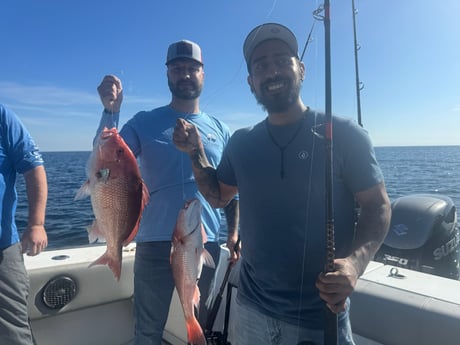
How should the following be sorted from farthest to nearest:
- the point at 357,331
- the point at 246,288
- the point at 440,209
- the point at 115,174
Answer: the point at 440,209
the point at 357,331
the point at 246,288
the point at 115,174

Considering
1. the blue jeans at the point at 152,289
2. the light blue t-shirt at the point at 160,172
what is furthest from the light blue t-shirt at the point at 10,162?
the blue jeans at the point at 152,289

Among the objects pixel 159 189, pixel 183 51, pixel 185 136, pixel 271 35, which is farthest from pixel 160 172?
pixel 271 35

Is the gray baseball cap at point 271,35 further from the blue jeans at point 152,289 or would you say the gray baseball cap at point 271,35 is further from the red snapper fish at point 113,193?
the blue jeans at point 152,289

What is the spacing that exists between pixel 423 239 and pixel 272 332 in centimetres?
278

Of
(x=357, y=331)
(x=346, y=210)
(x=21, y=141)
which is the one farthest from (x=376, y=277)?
(x=21, y=141)

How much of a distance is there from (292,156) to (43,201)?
2037mm

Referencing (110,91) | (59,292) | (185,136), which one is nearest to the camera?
(110,91)

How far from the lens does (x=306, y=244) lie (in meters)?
1.88

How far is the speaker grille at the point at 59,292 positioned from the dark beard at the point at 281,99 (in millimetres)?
2584

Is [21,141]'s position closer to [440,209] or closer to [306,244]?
[306,244]

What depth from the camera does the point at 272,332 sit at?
193 centimetres

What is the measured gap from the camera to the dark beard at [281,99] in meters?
2.06

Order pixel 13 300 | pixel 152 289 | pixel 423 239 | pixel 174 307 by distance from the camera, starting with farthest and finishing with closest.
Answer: pixel 423 239
pixel 174 307
pixel 152 289
pixel 13 300

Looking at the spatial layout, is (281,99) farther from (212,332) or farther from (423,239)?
(423,239)
